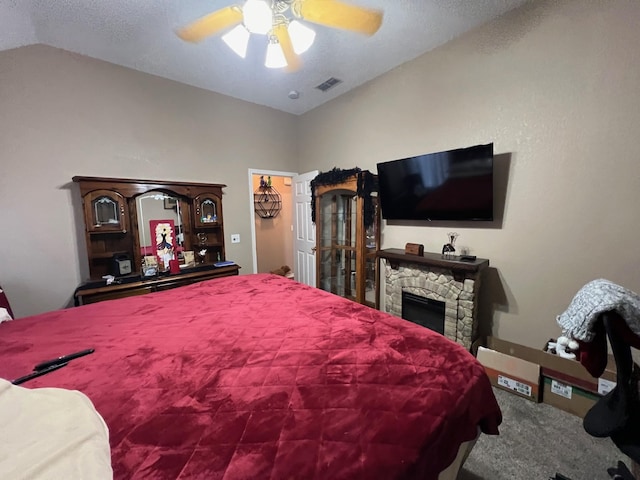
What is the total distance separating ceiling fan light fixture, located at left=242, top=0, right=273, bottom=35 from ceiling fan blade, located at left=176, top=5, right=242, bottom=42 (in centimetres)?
20

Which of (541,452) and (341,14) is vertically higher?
(341,14)

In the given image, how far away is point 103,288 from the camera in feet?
8.34

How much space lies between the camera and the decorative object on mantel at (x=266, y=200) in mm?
5367

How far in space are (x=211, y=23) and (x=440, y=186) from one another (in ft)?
7.51

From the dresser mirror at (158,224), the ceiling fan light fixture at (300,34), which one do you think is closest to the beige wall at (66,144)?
the dresser mirror at (158,224)

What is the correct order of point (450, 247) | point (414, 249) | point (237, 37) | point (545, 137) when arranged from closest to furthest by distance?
point (237, 37) → point (545, 137) → point (450, 247) → point (414, 249)

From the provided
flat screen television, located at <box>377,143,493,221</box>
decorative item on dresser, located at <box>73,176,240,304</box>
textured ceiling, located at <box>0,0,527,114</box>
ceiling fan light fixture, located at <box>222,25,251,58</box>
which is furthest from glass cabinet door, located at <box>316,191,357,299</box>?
ceiling fan light fixture, located at <box>222,25,251,58</box>

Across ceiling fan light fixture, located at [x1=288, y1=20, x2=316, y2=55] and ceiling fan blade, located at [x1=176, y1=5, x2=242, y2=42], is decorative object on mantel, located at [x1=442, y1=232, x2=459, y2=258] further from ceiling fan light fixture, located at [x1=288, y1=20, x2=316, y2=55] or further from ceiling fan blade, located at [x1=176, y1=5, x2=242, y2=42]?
ceiling fan blade, located at [x1=176, y1=5, x2=242, y2=42]

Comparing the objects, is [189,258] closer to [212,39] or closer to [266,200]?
[212,39]

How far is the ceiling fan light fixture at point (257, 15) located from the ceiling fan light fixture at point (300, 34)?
20cm

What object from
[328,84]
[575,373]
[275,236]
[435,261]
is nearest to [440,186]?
[435,261]

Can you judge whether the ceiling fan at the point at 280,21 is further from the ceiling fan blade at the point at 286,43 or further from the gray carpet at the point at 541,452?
the gray carpet at the point at 541,452

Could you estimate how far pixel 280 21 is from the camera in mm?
1904

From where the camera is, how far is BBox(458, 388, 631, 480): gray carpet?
1.42m
